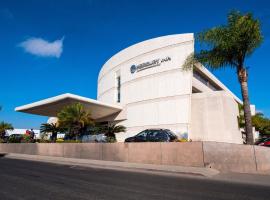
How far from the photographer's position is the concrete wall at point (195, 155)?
14.0m

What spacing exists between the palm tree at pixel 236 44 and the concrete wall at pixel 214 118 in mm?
17468

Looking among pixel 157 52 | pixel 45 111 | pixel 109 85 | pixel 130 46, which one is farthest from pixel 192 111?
pixel 45 111

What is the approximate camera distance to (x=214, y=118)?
3647cm

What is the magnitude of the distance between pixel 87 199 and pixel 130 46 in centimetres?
4292

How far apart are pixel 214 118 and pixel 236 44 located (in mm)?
19261

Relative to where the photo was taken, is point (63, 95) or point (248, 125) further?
point (63, 95)

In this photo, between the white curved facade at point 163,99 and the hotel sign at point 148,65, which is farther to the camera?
the hotel sign at point 148,65

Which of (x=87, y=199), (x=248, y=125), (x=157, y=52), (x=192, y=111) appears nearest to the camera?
(x=87, y=199)

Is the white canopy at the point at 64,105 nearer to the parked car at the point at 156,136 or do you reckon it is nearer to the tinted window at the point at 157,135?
the parked car at the point at 156,136

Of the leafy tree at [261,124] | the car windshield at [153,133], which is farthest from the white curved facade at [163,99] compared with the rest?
the car windshield at [153,133]

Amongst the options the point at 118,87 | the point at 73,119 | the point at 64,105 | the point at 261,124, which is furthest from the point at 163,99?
the point at 261,124

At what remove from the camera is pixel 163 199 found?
655cm

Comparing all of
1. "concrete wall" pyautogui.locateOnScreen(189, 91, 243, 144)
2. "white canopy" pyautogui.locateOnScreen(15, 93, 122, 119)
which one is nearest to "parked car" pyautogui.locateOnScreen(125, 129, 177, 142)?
"concrete wall" pyautogui.locateOnScreen(189, 91, 243, 144)

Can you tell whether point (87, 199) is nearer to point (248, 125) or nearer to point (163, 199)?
point (163, 199)
